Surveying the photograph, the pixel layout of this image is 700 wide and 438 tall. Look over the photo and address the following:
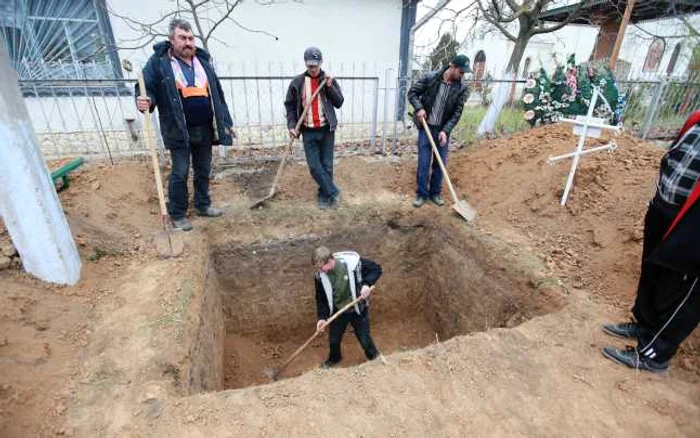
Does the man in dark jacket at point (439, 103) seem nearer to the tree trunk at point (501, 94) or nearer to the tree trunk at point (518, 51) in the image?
the tree trunk at point (501, 94)

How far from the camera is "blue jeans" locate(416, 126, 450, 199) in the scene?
4.79 meters

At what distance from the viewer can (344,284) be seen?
3.74 metres

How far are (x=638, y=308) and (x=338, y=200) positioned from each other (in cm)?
349

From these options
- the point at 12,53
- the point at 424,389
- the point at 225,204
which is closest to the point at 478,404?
the point at 424,389

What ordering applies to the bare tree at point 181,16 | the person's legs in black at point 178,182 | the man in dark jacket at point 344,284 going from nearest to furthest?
the man in dark jacket at point 344,284, the person's legs in black at point 178,182, the bare tree at point 181,16

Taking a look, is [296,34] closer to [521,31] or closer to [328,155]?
[328,155]

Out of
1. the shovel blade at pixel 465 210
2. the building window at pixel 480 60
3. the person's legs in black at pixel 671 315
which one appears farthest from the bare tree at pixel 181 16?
the building window at pixel 480 60

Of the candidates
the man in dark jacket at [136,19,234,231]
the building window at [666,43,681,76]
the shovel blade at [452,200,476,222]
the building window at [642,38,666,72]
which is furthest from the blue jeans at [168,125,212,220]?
the building window at [642,38,666,72]

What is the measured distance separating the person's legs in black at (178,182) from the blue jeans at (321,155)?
1.42m

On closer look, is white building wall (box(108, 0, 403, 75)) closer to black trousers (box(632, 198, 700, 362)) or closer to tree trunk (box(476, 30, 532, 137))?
tree trunk (box(476, 30, 532, 137))

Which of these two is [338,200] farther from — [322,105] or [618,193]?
[618,193]

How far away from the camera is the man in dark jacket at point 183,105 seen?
3.46 m

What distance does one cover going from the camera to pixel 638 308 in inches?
102

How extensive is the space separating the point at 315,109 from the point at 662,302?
3684 mm
